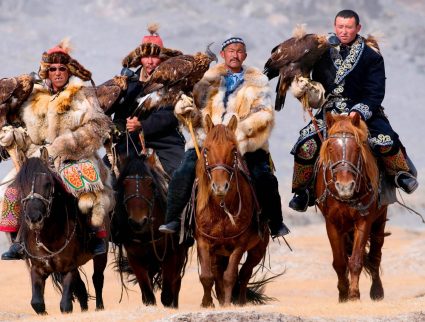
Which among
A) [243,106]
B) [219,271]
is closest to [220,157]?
[243,106]

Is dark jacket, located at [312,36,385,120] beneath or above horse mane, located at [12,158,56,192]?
above

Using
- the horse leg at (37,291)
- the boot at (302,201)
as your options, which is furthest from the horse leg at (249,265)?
the horse leg at (37,291)

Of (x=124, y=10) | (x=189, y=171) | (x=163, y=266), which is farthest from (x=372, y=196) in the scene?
(x=124, y=10)

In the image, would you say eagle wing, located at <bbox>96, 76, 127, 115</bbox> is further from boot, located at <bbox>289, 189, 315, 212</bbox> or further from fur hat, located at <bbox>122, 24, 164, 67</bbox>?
boot, located at <bbox>289, 189, 315, 212</bbox>

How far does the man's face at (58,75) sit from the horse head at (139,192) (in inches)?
58.9

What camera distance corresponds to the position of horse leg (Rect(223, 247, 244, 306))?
1216cm

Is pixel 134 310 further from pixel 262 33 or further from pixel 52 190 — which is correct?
pixel 262 33

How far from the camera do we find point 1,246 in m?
29.8

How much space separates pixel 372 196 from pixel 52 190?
3.02 m

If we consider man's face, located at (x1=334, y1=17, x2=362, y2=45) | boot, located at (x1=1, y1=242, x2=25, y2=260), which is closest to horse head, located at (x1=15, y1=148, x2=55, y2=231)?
boot, located at (x1=1, y1=242, x2=25, y2=260)

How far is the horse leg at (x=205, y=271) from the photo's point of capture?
479 inches

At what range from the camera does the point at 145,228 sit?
1402cm

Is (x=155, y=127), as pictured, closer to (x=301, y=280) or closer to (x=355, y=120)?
(x=355, y=120)

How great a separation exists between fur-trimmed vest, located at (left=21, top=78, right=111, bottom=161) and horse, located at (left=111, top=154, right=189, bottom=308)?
1141 mm
